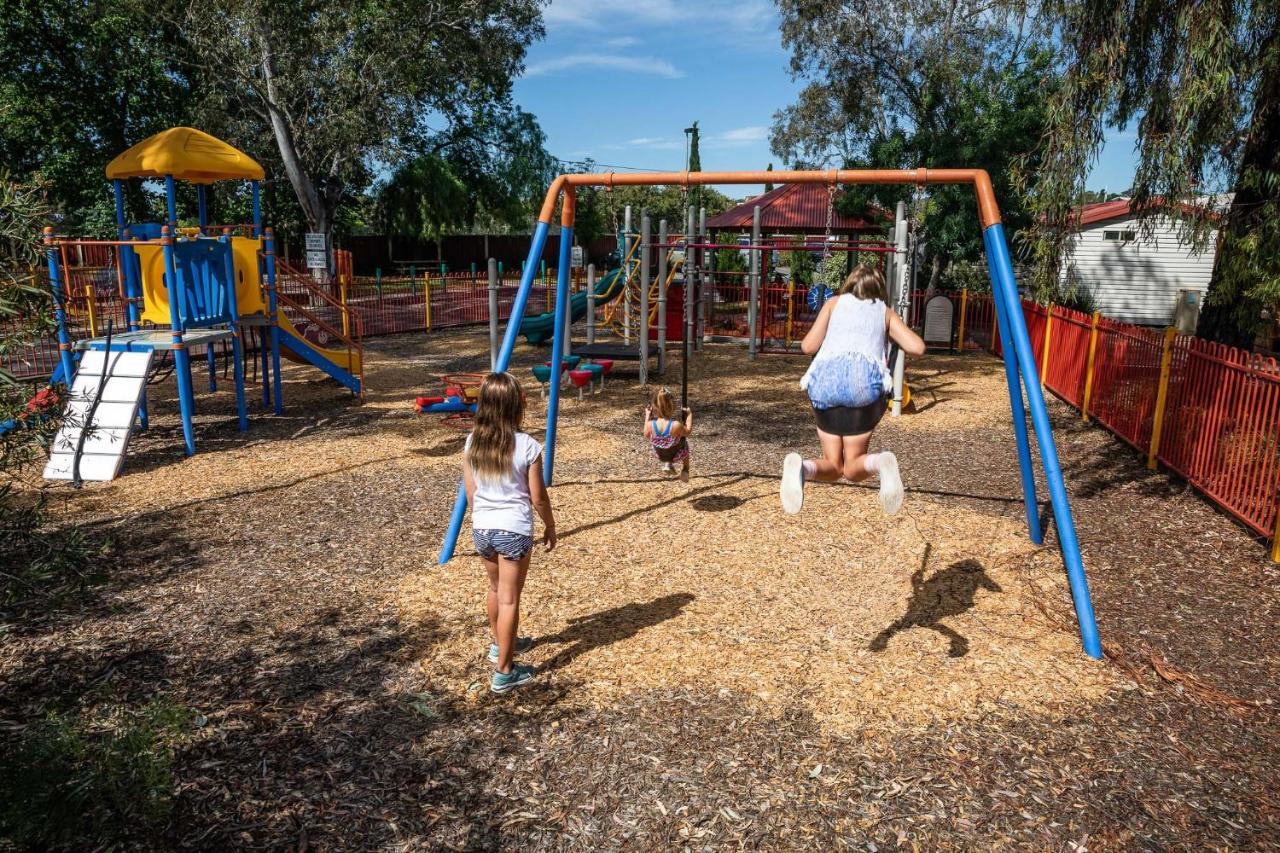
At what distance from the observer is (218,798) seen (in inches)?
131

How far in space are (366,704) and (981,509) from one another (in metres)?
5.17

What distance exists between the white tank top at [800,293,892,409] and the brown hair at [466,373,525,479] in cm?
166

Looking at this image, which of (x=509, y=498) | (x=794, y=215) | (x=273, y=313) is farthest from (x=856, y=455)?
(x=794, y=215)

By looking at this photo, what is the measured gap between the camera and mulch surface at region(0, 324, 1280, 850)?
3270 millimetres

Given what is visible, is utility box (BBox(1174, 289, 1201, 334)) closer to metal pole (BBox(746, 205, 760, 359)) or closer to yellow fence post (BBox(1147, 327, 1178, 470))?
metal pole (BBox(746, 205, 760, 359))

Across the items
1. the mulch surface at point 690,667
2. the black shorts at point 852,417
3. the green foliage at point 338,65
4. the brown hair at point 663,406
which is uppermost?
the green foliage at point 338,65

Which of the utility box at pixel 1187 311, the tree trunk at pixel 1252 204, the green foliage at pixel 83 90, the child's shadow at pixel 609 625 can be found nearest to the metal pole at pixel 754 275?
the tree trunk at pixel 1252 204

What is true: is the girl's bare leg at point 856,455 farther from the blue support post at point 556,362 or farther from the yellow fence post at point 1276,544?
the yellow fence post at point 1276,544

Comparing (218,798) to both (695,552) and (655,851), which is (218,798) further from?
(695,552)

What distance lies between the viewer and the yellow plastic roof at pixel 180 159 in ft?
30.6

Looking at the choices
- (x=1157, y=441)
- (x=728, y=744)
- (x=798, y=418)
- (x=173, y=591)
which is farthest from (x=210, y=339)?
(x=1157, y=441)

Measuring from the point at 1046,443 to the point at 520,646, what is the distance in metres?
3.15

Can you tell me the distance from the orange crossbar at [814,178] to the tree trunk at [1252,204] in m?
2.91

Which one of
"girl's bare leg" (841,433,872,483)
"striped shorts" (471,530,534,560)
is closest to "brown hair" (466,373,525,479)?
"striped shorts" (471,530,534,560)
